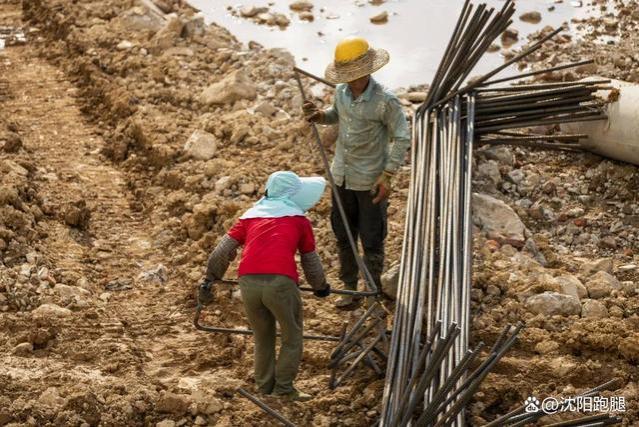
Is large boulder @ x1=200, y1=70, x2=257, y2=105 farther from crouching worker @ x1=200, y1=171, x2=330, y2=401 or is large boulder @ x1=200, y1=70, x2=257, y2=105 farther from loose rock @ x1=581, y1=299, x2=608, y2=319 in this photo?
loose rock @ x1=581, y1=299, x2=608, y2=319

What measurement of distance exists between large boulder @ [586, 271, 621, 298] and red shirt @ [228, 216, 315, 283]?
2.19 metres

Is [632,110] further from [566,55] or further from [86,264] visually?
[86,264]

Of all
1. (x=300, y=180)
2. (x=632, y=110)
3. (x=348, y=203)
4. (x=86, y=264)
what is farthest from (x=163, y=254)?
(x=632, y=110)

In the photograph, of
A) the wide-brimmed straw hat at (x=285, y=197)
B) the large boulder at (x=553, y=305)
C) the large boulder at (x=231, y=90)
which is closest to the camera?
the wide-brimmed straw hat at (x=285, y=197)

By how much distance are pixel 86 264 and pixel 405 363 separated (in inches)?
110

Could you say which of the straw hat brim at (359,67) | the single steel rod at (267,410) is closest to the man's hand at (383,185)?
the straw hat brim at (359,67)

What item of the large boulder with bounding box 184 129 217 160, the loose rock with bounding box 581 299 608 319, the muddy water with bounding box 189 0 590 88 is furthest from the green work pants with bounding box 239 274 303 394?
the muddy water with bounding box 189 0 590 88

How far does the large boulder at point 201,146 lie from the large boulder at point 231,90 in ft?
2.07

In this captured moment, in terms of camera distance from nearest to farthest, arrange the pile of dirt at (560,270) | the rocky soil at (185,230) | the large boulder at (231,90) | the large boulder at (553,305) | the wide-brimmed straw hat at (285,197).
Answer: the wide-brimmed straw hat at (285,197) → the rocky soil at (185,230) → the pile of dirt at (560,270) → the large boulder at (553,305) → the large boulder at (231,90)

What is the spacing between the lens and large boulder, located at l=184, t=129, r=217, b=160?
8438 millimetres

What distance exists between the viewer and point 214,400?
5.55m

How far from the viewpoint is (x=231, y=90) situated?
360 inches

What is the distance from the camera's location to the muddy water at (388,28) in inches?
428

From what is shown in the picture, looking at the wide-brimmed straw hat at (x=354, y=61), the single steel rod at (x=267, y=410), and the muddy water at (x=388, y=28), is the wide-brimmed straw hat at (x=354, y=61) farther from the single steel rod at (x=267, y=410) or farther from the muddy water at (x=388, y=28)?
the muddy water at (x=388, y=28)
